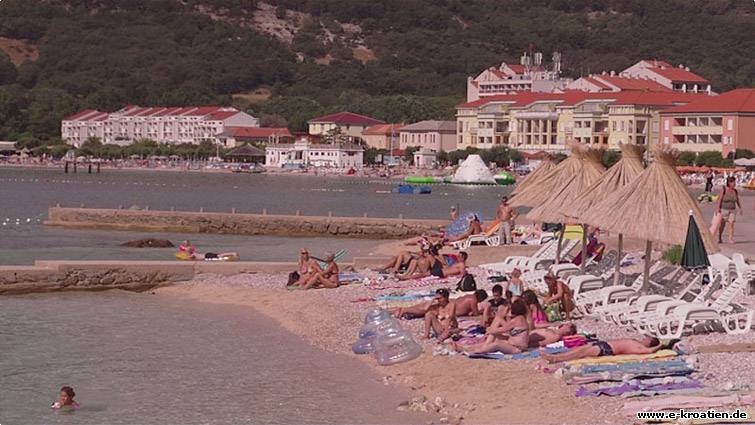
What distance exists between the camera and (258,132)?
6294 inches

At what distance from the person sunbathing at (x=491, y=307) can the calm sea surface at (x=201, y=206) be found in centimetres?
1423

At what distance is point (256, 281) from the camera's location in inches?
928

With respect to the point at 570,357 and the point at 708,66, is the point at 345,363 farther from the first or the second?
the point at 708,66

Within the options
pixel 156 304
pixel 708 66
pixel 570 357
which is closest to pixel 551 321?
pixel 570 357

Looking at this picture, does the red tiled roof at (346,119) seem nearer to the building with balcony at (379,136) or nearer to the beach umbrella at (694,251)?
the building with balcony at (379,136)

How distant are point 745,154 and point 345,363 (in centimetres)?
9098

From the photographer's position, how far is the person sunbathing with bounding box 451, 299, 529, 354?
1511 cm

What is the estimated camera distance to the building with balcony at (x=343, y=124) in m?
156

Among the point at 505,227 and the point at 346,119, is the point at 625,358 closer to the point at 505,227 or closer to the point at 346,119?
the point at 505,227

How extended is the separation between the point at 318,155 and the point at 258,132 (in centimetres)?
2012

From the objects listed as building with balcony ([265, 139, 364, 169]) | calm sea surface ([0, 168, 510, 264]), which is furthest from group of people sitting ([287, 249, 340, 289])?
building with balcony ([265, 139, 364, 169])

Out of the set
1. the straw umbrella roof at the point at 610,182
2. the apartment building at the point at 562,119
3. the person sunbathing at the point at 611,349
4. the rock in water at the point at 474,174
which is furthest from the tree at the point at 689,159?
the person sunbathing at the point at 611,349

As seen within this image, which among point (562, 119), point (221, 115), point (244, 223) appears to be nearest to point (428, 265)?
point (244, 223)

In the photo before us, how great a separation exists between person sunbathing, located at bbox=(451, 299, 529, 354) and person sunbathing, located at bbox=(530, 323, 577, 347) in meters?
0.11
